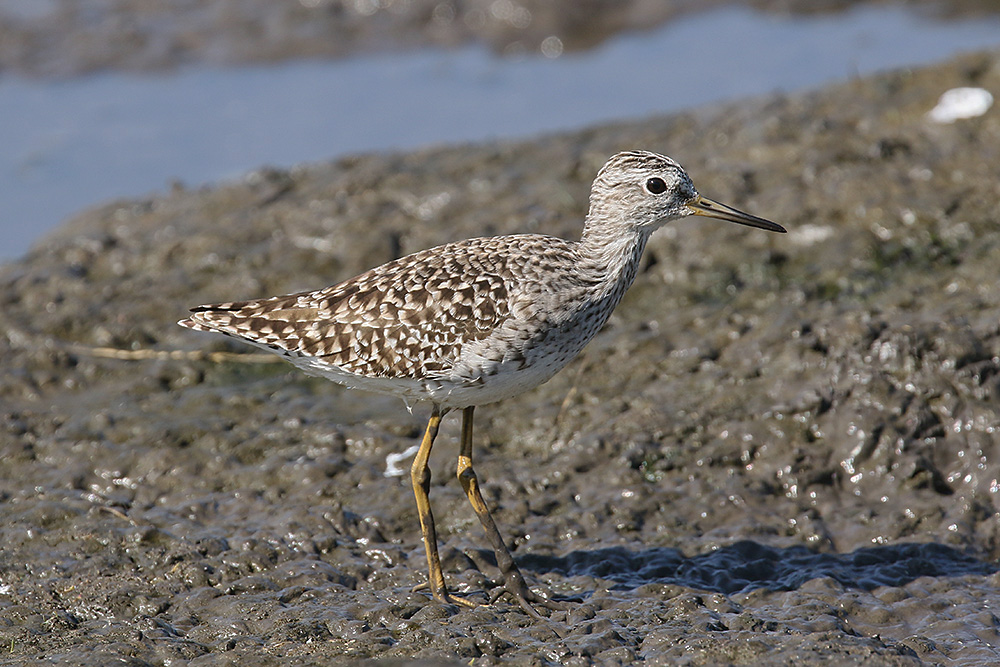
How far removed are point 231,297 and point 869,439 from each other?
4.57 metres

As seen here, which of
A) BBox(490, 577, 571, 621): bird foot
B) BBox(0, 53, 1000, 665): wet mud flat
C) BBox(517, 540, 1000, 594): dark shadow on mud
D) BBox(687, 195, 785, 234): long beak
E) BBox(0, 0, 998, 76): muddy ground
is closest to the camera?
BBox(0, 53, 1000, 665): wet mud flat

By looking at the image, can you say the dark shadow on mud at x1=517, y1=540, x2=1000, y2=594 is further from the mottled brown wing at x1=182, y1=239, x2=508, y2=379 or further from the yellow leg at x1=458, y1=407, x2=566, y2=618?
the mottled brown wing at x1=182, y1=239, x2=508, y2=379

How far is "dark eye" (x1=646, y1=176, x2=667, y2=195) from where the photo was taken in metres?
6.03

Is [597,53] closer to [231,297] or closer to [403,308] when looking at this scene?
[231,297]

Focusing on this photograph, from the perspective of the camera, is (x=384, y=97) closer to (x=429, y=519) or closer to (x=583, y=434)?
(x=583, y=434)

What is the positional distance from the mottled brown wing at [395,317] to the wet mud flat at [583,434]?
1077mm

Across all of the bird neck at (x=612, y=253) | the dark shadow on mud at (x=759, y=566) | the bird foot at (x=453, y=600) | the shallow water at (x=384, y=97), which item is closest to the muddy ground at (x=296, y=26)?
the shallow water at (x=384, y=97)

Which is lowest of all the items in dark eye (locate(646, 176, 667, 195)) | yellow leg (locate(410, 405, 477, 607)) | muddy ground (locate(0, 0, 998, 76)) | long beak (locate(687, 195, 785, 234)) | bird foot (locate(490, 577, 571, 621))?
bird foot (locate(490, 577, 571, 621))

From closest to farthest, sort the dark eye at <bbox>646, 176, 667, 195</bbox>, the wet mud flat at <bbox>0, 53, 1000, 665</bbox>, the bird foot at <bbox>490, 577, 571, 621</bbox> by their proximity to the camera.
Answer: the wet mud flat at <bbox>0, 53, 1000, 665</bbox>
the bird foot at <bbox>490, 577, 571, 621</bbox>
the dark eye at <bbox>646, 176, 667, 195</bbox>

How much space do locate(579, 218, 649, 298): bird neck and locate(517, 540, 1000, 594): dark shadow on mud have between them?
1.42m

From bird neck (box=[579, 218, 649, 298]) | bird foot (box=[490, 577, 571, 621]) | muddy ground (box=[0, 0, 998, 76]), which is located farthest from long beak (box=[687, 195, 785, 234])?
muddy ground (box=[0, 0, 998, 76])

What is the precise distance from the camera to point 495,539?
5.82 meters

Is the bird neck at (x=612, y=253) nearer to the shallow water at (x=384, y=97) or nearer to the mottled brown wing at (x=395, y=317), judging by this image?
the mottled brown wing at (x=395, y=317)

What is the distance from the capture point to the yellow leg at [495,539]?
223 inches
